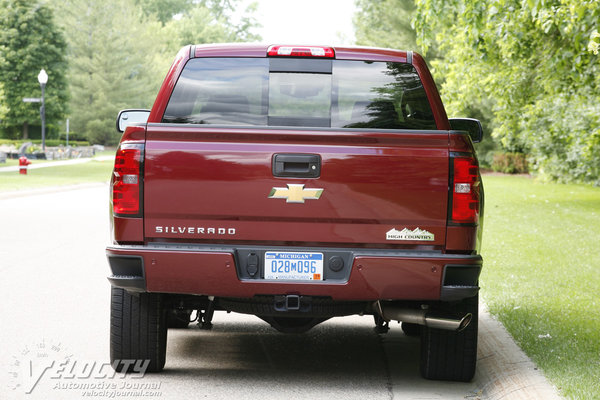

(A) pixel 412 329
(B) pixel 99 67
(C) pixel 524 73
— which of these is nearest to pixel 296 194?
(A) pixel 412 329

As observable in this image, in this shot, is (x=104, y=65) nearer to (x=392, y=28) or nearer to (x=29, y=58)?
(x=29, y=58)

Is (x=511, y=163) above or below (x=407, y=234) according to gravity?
below

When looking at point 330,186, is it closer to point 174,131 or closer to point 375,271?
point 375,271

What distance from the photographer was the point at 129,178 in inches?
215

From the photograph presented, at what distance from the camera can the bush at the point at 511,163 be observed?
5009 centimetres

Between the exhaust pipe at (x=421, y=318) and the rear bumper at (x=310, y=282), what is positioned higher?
the rear bumper at (x=310, y=282)

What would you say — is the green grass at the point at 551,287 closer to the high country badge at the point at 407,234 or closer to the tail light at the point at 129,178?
the high country badge at the point at 407,234

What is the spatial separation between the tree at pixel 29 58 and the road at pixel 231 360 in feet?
179

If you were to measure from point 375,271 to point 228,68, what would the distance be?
1635mm

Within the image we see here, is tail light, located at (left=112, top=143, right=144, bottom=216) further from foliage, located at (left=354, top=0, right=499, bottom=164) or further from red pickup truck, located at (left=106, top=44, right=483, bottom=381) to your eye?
foliage, located at (left=354, top=0, right=499, bottom=164)

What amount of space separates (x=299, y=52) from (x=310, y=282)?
4.84 ft

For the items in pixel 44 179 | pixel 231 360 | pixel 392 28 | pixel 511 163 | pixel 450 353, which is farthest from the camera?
pixel 392 28

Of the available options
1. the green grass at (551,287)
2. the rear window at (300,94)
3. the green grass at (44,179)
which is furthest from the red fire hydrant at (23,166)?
the rear window at (300,94)

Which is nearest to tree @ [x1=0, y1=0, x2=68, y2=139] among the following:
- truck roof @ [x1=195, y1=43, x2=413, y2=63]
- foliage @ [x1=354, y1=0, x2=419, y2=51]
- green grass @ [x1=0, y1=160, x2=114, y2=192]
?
foliage @ [x1=354, y1=0, x2=419, y2=51]
